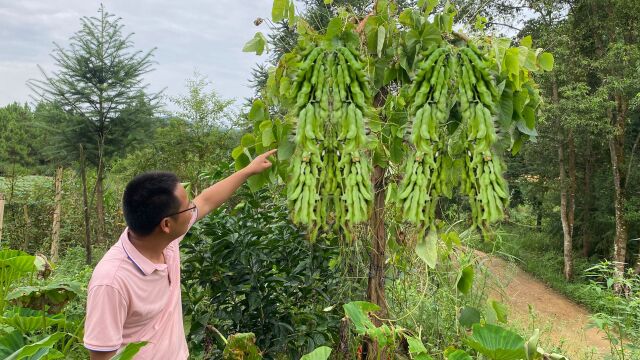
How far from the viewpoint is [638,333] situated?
3.17 meters

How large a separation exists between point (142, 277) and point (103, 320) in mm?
164

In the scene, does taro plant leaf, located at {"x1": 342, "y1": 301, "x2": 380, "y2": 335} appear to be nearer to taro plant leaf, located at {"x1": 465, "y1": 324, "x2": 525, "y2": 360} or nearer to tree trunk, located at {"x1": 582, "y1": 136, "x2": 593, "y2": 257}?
taro plant leaf, located at {"x1": 465, "y1": 324, "x2": 525, "y2": 360}

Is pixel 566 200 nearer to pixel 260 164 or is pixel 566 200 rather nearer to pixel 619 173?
pixel 619 173

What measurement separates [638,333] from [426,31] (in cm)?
288

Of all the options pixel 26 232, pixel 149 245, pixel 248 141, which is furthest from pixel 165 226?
pixel 26 232

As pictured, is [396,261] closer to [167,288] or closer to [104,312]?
[167,288]

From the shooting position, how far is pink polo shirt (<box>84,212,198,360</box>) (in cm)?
129

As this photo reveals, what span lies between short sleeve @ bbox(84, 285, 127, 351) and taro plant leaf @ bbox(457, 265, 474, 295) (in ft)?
2.83

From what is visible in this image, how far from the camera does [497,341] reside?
4.19 feet

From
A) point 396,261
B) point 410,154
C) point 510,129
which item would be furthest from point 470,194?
point 396,261

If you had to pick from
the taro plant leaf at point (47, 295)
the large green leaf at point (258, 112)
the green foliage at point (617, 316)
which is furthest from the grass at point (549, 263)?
the large green leaf at point (258, 112)

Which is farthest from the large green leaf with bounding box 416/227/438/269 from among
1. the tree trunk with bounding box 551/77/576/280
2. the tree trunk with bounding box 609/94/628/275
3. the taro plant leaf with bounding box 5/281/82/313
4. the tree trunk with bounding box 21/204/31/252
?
the tree trunk with bounding box 551/77/576/280

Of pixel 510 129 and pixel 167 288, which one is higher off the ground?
pixel 510 129

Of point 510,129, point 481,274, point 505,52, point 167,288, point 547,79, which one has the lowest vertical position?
point 481,274
